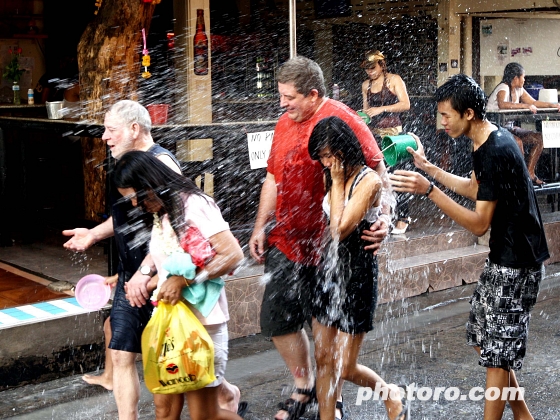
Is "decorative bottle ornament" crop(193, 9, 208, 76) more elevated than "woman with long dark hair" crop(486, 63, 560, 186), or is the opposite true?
"decorative bottle ornament" crop(193, 9, 208, 76)

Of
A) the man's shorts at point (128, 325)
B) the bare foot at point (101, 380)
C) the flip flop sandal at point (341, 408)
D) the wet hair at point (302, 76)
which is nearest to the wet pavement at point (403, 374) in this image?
the bare foot at point (101, 380)

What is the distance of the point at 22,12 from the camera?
13.5 m

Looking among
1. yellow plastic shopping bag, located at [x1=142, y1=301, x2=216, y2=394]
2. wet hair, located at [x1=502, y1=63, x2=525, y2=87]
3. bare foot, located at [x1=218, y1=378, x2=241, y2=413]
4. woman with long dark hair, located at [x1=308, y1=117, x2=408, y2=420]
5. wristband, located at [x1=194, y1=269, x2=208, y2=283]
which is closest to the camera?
yellow plastic shopping bag, located at [x1=142, y1=301, x2=216, y2=394]

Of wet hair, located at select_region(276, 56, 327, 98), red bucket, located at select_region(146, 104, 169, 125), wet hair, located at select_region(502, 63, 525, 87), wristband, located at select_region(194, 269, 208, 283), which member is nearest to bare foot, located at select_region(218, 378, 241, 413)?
wristband, located at select_region(194, 269, 208, 283)

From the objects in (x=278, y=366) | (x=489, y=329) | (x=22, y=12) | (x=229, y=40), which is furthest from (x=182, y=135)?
(x=22, y=12)

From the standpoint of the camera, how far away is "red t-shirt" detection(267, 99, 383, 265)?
16.1 ft

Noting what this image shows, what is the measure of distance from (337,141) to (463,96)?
0.65 metres

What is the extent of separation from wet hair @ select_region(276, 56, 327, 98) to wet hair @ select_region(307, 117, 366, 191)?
0.42m

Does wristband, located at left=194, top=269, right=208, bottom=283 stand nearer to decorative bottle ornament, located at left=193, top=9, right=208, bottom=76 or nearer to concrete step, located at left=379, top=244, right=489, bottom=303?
concrete step, located at left=379, top=244, right=489, bottom=303

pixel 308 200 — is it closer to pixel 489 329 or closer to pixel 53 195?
pixel 489 329

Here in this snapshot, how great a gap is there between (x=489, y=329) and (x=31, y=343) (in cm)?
306

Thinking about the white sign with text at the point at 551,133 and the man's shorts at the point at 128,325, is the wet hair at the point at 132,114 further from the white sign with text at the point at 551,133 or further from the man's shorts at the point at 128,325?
the white sign with text at the point at 551,133

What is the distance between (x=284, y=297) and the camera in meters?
4.98

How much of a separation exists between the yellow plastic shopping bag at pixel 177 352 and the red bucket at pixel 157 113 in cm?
392
